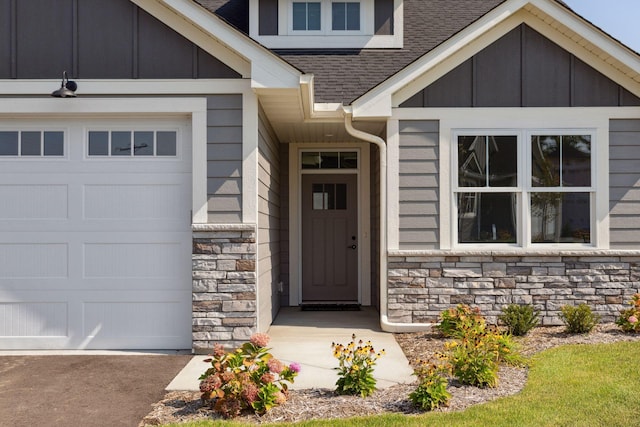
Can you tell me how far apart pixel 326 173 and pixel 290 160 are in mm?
656

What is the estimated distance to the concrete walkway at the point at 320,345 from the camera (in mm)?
5090

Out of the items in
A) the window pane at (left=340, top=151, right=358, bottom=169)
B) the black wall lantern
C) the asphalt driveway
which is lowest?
the asphalt driveway

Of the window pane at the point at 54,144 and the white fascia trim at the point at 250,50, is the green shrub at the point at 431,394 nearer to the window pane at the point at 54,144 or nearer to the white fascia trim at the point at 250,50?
the white fascia trim at the point at 250,50

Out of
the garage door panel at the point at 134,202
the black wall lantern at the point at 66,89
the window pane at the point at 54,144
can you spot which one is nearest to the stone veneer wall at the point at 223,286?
the garage door panel at the point at 134,202

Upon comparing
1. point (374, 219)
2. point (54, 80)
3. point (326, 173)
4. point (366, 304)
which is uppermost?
point (54, 80)

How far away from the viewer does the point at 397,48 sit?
8.69 metres

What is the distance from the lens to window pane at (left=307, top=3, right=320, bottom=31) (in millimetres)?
8859

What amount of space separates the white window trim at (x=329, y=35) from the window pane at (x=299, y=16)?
66 mm

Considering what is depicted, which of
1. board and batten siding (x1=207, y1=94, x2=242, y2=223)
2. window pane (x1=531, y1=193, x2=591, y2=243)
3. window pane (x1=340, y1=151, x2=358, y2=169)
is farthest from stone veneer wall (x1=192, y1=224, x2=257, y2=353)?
window pane (x1=340, y1=151, x2=358, y2=169)

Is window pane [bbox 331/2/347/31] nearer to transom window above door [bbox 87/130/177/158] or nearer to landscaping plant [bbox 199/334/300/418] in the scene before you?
transom window above door [bbox 87/130/177/158]

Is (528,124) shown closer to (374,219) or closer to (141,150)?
(374,219)

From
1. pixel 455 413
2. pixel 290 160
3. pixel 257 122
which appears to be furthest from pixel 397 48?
pixel 455 413

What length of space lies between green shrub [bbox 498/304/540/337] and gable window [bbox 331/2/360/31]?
4.86 metres

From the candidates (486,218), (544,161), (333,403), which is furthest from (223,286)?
(544,161)
